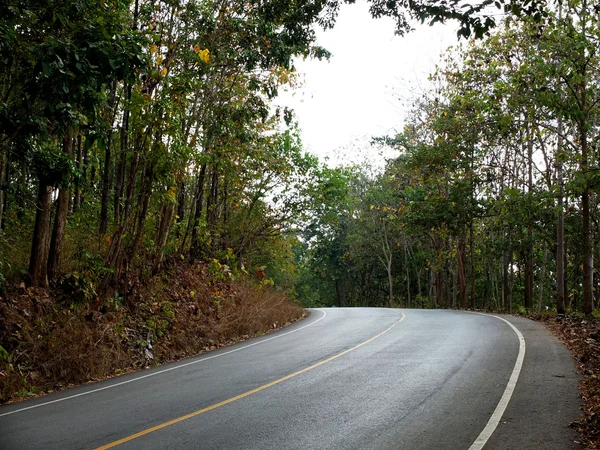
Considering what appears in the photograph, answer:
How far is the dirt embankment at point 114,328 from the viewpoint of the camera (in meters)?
10.5

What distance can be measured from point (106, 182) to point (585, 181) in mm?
11336

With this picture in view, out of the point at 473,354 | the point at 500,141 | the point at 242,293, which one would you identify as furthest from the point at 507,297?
the point at 473,354

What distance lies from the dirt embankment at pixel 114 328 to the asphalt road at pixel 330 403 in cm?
85

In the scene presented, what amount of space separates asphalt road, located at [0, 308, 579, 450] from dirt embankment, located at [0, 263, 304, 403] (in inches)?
33.4

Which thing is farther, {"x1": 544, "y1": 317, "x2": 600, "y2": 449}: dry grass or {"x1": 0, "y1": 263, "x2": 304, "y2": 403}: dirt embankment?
{"x1": 0, "y1": 263, "x2": 304, "y2": 403}: dirt embankment

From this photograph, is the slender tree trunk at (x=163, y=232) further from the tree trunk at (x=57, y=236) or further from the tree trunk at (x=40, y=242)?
the tree trunk at (x=40, y=242)

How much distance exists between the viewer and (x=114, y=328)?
42.0ft

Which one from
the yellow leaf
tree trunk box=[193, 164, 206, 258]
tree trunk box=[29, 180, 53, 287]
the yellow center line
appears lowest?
the yellow center line

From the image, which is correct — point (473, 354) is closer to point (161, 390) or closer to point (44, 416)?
point (161, 390)

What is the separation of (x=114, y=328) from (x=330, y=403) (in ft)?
22.7

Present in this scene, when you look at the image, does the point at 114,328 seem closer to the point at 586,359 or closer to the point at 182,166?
the point at 182,166

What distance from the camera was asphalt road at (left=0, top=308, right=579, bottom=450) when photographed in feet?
20.2

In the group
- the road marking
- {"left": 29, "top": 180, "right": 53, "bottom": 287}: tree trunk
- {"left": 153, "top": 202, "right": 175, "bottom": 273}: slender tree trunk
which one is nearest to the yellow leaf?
{"left": 153, "top": 202, "right": 175, "bottom": 273}: slender tree trunk

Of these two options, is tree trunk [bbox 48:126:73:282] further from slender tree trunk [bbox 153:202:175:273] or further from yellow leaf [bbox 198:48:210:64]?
slender tree trunk [bbox 153:202:175:273]
